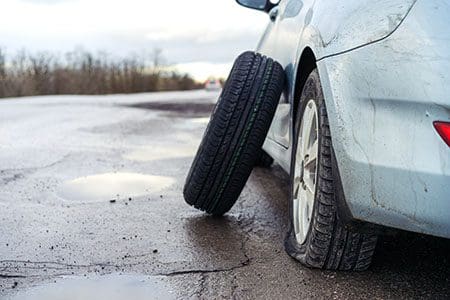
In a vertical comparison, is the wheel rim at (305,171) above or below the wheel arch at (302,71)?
below

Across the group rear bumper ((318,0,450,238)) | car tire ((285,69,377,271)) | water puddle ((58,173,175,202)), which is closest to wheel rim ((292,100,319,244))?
car tire ((285,69,377,271))

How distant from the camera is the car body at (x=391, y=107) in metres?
1.89

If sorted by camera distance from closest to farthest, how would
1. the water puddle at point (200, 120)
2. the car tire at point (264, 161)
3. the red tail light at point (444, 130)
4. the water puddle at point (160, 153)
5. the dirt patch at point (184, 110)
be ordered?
the red tail light at point (444, 130), the car tire at point (264, 161), the water puddle at point (160, 153), the water puddle at point (200, 120), the dirt patch at point (184, 110)

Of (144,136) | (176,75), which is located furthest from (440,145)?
(176,75)

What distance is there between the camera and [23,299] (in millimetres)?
2377

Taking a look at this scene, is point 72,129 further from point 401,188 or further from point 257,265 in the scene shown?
point 401,188

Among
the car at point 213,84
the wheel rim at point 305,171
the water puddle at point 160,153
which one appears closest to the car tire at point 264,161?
the water puddle at point 160,153

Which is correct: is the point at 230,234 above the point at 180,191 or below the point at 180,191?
above

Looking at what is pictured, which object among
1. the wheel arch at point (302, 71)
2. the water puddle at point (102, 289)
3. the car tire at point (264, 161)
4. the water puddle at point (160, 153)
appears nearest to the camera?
the water puddle at point (102, 289)

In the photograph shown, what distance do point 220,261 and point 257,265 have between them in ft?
0.64

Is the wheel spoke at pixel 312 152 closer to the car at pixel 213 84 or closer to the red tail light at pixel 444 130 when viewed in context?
the red tail light at pixel 444 130

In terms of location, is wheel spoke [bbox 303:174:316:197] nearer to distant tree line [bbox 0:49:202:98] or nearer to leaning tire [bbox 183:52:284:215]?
leaning tire [bbox 183:52:284:215]

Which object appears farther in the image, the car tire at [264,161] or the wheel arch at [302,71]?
the car tire at [264,161]

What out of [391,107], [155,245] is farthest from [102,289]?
[391,107]
